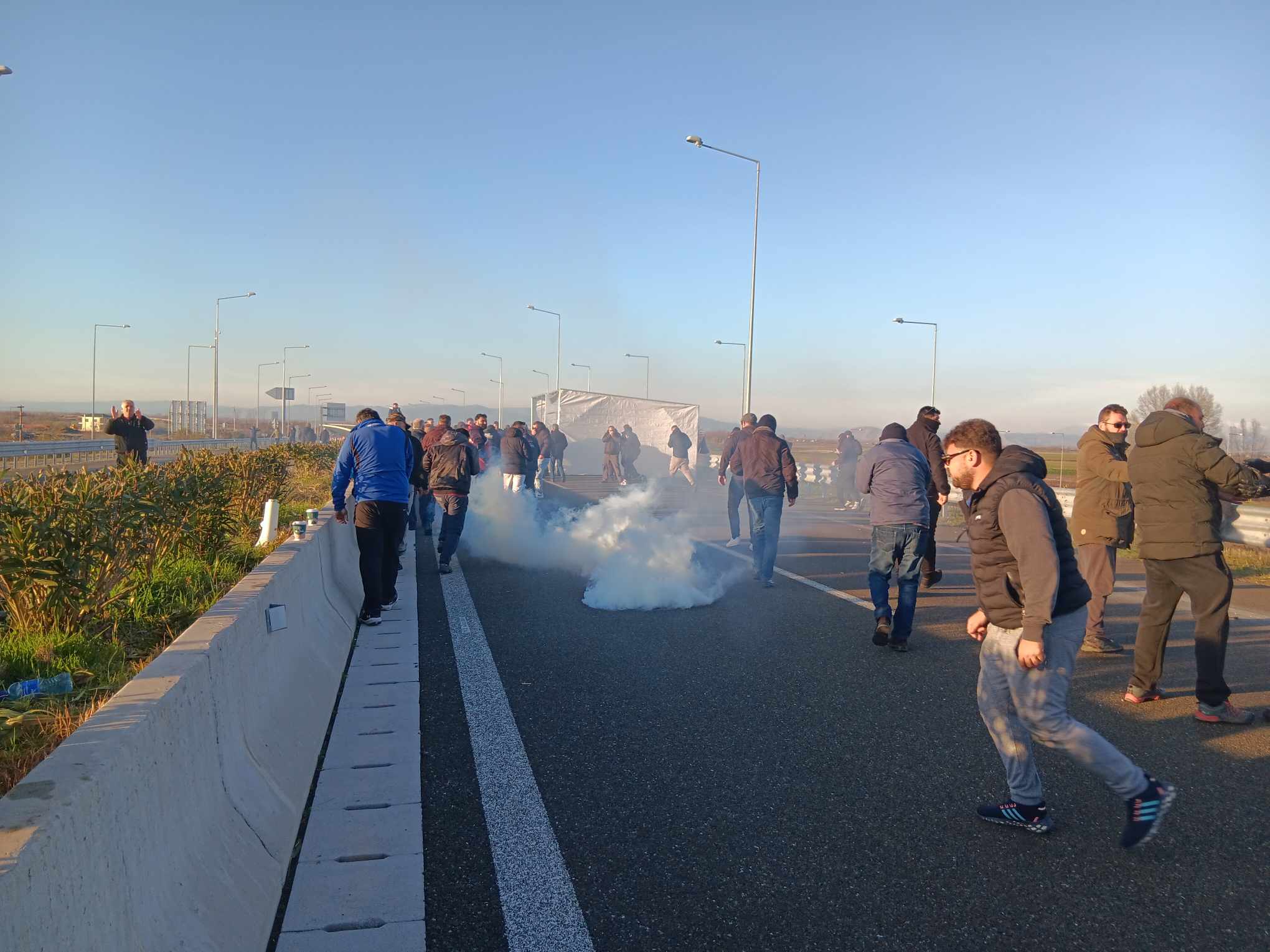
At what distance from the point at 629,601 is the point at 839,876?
5.21m

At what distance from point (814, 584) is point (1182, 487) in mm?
4988

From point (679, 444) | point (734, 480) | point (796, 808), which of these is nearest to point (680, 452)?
point (679, 444)

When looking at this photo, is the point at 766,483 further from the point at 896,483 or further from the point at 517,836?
the point at 517,836

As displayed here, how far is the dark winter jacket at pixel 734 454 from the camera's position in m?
11.6

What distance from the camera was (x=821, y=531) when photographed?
53.7 ft

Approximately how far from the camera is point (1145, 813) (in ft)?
11.9

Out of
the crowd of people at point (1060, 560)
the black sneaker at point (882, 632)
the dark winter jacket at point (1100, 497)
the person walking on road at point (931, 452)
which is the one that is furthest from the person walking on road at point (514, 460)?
the dark winter jacket at point (1100, 497)

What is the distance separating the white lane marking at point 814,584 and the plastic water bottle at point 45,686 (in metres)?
6.23

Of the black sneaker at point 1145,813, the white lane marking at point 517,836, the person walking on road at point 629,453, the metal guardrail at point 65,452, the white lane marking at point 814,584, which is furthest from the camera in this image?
the person walking on road at point 629,453

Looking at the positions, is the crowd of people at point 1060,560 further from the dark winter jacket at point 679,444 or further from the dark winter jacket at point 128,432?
the dark winter jacket at point 679,444

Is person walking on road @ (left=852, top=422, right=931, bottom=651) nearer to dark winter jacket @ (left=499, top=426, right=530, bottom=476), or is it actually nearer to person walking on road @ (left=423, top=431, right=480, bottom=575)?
person walking on road @ (left=423, top=431, right=480, bottom=575)

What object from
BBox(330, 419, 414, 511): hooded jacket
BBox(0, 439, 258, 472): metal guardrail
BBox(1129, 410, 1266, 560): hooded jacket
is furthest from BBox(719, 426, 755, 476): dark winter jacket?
BBox(0, 439, 258, 472): metal guardrail

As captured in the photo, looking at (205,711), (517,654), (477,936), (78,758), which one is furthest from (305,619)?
(78,758)

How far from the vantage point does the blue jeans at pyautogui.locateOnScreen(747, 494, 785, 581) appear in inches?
394
